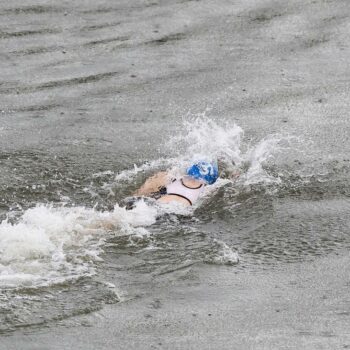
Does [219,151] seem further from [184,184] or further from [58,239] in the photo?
[58,239]

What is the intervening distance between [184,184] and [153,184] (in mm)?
341

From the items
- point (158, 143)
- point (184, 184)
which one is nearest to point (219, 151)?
point (158, 143)

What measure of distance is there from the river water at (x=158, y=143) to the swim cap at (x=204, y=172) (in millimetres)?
139

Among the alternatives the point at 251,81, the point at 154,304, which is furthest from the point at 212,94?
the point at 154,304

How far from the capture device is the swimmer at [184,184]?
9.58 m

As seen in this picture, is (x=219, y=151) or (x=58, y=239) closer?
(x=58, y=239)

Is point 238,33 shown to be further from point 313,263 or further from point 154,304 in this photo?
point 154,304

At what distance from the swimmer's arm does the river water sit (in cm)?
16

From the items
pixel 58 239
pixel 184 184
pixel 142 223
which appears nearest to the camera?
pixel 58 239

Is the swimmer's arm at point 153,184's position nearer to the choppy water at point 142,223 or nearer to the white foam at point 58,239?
the choppy water at point 142,223

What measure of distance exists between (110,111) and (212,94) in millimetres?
1445

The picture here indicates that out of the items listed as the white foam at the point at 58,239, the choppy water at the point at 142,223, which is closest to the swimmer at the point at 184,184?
the choppy water at the point at 142,223

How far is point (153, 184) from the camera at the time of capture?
9.84 meters

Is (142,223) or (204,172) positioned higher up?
(204,172)
